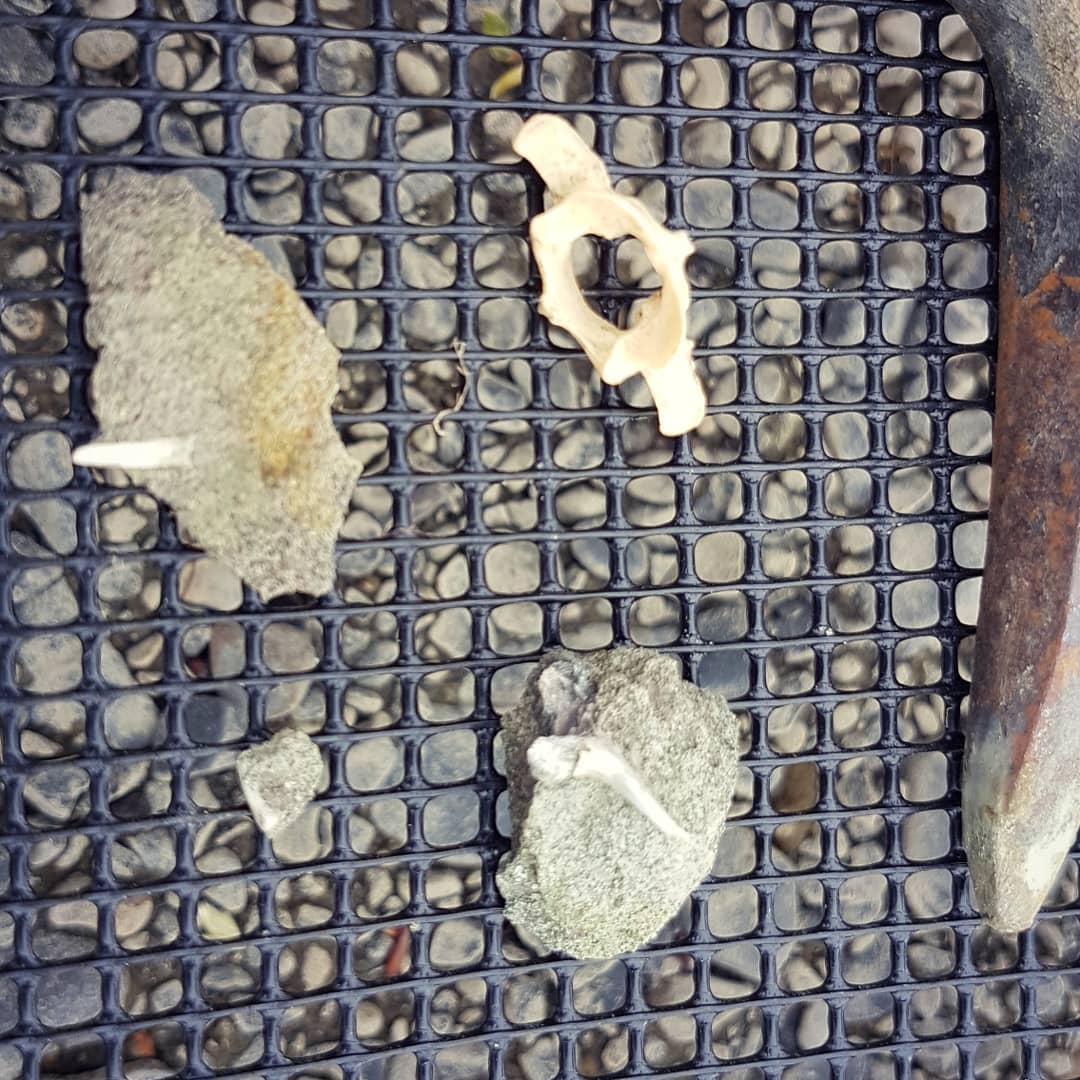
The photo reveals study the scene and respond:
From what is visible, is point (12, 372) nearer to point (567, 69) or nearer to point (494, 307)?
point (494, 307)

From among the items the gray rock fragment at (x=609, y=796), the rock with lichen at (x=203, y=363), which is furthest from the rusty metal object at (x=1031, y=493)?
the rock with lichen at (x=203, y=363)

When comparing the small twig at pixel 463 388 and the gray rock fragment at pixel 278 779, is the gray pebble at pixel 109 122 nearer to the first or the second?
the small twig at pixel 463 388

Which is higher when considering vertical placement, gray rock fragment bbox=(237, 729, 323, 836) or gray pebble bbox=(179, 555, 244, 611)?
gray pebble bbox=(179, 555, 244, 611)

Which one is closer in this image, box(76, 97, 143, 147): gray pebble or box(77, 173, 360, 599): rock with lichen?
box(77, 173, 360, 599): rock with lichen

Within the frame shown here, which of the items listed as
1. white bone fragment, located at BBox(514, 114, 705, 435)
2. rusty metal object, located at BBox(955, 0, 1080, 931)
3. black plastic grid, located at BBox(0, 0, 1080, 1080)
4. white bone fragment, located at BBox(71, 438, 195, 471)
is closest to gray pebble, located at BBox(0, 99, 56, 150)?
black plastic grid, located at BBox(0, 0, 1080, 1080)

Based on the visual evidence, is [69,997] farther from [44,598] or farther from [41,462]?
[41,462]

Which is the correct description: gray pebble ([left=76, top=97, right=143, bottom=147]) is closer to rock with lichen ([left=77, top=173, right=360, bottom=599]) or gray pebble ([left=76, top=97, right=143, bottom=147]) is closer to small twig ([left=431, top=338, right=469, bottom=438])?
rock with lichen ([left=77, top=173, right=360, bottom=599])

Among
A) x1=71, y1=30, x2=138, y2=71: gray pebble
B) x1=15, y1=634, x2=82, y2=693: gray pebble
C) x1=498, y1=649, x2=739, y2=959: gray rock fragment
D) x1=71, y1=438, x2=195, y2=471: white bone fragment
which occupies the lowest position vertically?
x1=498, y1=649, x2=739, y2=959: gray rock fragment

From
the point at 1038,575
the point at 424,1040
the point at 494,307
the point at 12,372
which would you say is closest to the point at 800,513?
the point at 1038,575
